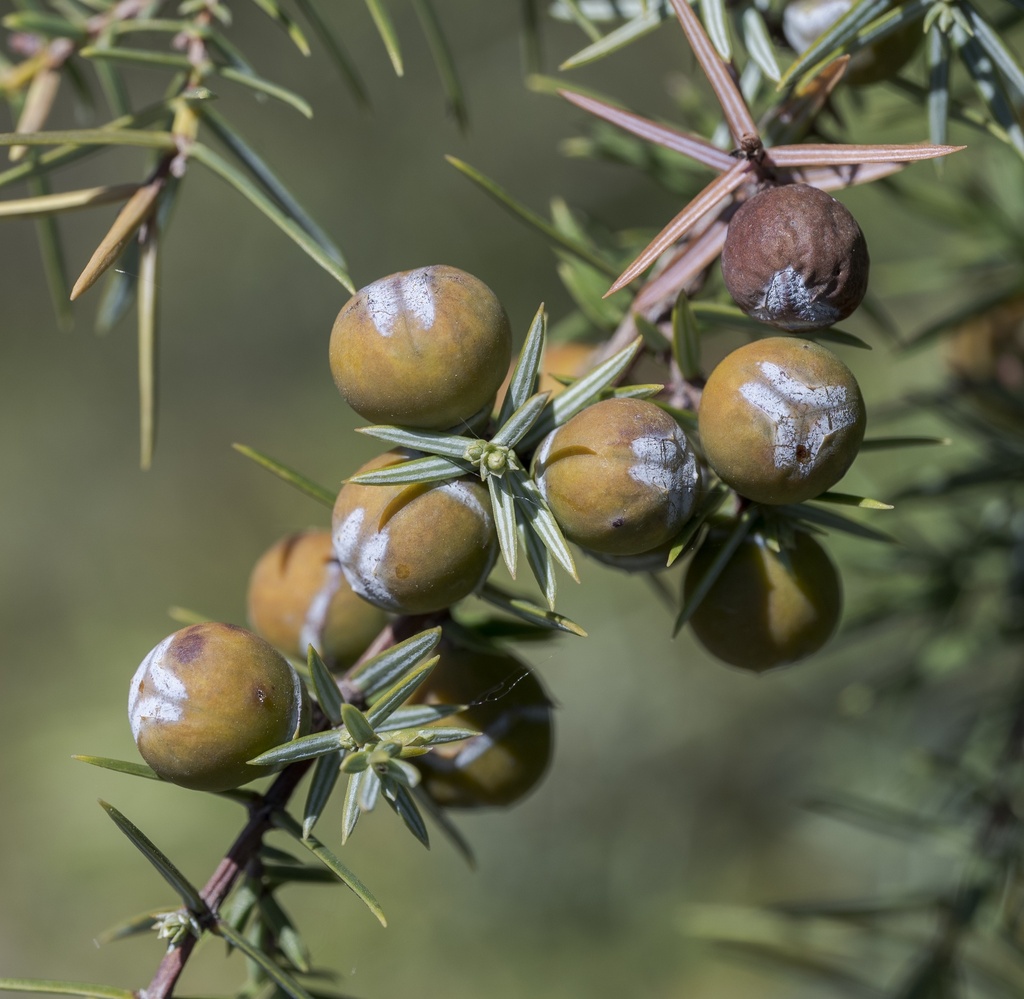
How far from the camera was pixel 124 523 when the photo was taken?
3.75m

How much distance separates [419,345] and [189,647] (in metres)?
0.28

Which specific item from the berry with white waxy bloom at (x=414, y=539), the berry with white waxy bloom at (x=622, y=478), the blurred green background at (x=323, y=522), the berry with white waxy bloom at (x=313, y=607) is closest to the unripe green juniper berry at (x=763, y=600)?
the berry with white waxy bloom at (x=622, y=478)

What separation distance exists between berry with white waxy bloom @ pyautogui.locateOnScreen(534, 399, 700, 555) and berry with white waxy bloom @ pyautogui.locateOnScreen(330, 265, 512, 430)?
0.09 metres

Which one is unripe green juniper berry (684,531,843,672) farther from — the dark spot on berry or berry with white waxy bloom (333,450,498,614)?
the dark spot on berry

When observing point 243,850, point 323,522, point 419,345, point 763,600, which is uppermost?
point 419,345

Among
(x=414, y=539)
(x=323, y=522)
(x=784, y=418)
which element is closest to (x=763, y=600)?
(x=784, y=418)

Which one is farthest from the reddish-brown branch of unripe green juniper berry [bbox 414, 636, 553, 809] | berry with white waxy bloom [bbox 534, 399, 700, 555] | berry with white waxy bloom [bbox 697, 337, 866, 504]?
berry with white waxy bloom [bbox 697, 337, 866, 504]

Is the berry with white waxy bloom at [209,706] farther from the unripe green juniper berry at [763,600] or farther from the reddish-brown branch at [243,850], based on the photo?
the unripe green juniper berry at [763,600]

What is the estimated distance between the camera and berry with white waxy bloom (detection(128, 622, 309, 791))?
2.23 feet

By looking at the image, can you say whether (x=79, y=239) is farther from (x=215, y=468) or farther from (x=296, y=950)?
(x=296, y=950)

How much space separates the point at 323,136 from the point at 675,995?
321cm

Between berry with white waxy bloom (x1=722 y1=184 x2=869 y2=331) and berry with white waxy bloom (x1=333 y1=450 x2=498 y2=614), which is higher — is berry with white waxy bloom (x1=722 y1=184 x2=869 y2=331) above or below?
above

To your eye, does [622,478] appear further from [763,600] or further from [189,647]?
[189,647]

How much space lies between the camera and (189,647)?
701mm
